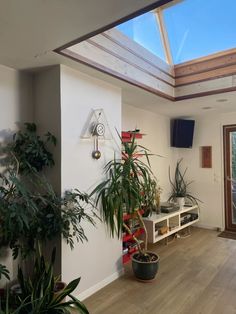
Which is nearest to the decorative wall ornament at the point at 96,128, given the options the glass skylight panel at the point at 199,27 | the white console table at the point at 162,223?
the white console table at the point at 162,223

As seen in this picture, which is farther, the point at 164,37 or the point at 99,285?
the point at 164,37

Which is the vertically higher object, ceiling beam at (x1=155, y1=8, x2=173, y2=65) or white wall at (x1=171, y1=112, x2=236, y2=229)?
ceiling beam at (x1=155, y1=8, x2=173, y2=65)

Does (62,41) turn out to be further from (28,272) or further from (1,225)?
(28,272)

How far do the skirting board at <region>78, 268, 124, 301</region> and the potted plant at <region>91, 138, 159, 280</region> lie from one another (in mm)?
231

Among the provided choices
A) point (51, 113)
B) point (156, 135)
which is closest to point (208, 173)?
point (156, 135)

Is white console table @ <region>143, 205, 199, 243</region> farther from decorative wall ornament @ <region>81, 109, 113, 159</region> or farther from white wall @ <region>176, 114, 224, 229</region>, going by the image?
decorative wall ornament @ <region>81, 109, 113, 159</region>

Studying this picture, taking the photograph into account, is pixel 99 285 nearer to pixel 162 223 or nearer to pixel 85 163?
pixel 85 163

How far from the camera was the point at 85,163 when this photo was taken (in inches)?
103

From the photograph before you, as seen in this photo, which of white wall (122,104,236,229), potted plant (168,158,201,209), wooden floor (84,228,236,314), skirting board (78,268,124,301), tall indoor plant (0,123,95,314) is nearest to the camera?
tall indoor plant (0,123,95,314)

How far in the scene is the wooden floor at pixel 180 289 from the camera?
2328mm

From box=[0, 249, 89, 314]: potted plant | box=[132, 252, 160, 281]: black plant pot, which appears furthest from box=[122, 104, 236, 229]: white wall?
box=[0, 249, 89, 314]: potted plant

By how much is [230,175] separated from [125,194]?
9.58 ft

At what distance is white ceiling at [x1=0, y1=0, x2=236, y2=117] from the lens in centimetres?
148

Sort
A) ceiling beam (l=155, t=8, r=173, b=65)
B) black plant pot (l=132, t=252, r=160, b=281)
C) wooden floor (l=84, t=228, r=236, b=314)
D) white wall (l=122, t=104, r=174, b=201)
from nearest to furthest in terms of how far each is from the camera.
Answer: wooden floor (l=84, t=228, r=236, b=314) < black plant pot (l=132, t=252, r=160, b=281) < ceiling beam (l=155, t=8, r=173, b=65) < white wall (l=122, t=104, r=174, b=201)
